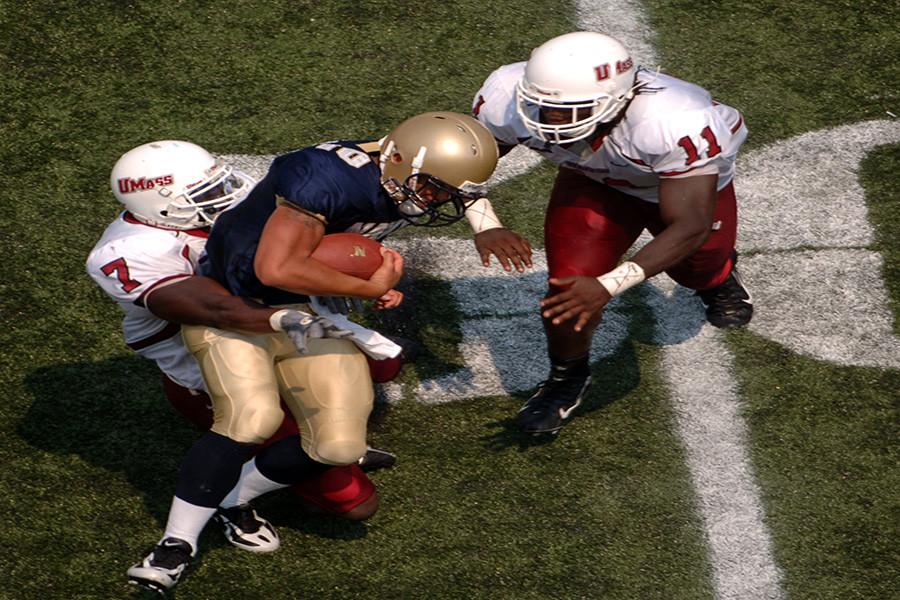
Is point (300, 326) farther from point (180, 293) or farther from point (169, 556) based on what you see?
point (169, 556)

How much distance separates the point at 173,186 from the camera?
411 cm

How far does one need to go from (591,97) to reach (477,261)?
4.18 ft

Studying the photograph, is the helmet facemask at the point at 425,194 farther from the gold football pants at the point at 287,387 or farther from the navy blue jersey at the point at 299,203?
the gold football pants at the point at 287,387

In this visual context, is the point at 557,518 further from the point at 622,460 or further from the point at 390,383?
the point at 390,383

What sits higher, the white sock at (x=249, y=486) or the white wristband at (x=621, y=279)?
the white wristband at (x=621, y=279)

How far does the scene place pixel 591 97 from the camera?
4266 mm

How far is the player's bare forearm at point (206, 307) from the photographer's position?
3.93 m

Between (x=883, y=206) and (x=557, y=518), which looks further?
(x=883, y=206)

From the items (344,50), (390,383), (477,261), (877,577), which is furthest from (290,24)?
(877,577)

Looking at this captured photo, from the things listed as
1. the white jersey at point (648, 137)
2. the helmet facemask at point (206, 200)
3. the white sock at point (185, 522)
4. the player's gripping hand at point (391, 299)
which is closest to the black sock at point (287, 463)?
the white sock at point (185, 522)

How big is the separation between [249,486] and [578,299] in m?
1.15

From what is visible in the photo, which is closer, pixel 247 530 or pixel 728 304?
pixel 247 530

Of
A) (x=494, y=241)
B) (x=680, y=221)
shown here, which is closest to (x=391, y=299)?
(x=494, y=241)

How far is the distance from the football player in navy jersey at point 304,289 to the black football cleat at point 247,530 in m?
0.06
